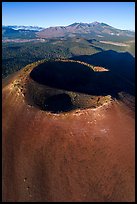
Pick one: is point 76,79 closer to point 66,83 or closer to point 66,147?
point 66,83

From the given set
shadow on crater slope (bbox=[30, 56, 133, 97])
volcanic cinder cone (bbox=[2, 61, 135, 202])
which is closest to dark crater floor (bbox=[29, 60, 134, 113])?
shadow on crater slope (bbox=[30, 56, 133, 97])

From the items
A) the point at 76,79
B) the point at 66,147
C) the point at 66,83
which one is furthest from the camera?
the point at 76,79

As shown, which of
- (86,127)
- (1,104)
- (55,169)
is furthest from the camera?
(1,104)

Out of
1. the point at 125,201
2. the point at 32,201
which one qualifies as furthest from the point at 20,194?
the point at 125,201

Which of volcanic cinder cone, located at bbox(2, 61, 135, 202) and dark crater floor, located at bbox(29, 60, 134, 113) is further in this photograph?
dark crater floor, located at bbox(29, 60, 134, 113)

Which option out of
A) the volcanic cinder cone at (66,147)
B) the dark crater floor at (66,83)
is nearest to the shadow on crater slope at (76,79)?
the dark crater floor at (66,83)

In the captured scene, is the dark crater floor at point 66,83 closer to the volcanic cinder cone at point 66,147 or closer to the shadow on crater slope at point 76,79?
the shadow on crater slope at point 76,79

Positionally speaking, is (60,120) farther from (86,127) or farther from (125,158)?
(125,158)

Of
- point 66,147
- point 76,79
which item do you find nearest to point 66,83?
point 76,79

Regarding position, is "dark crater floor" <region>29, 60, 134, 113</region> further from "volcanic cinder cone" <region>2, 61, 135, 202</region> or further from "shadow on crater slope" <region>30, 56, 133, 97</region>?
"volcanic cinder cone" <region>2, 61, 135, 202</region>
